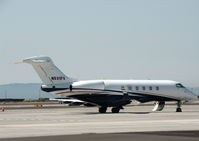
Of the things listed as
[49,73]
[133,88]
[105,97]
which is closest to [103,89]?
[105,97]

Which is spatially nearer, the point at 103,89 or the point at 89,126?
the point at 89,126

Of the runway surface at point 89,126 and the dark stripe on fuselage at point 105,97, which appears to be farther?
the dark stripe on fuselage at point 105,97

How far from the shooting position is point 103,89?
72.9 meters

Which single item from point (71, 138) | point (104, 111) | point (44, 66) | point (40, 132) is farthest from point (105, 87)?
point (71, 138)

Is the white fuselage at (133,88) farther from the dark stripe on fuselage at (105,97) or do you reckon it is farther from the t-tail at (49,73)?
the t-tail at (49,73)

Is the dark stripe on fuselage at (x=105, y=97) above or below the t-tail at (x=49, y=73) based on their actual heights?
below

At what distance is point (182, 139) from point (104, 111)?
43975 mm

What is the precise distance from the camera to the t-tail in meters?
71.1

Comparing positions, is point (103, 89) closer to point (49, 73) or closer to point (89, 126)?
point (49, 73)

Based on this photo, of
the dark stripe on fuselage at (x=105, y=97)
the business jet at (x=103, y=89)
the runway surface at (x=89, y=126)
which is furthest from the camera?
the dark stripe on fuselage at (x=105, y=97)

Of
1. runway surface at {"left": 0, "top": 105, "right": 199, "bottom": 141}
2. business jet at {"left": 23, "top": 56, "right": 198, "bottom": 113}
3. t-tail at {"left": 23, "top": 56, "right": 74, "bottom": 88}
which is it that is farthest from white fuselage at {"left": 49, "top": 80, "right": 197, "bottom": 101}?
runway surface at {"left": 0, "top": 105, "right": 199, "bottom": 141}

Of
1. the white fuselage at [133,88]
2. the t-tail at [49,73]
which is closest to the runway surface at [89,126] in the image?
the white fuselage at [133,88]

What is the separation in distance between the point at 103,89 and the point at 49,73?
22.0 ft

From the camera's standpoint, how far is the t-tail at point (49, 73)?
71.1 metres
